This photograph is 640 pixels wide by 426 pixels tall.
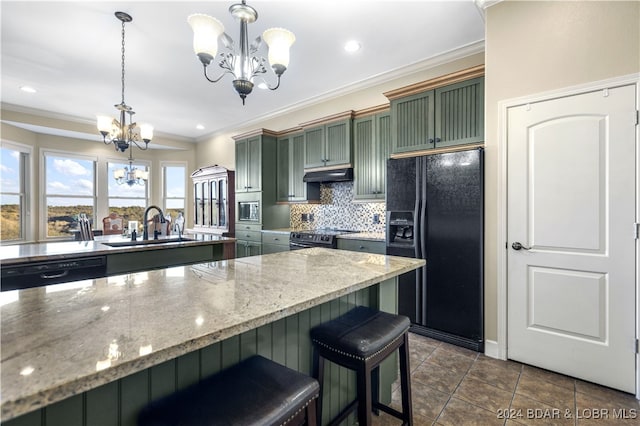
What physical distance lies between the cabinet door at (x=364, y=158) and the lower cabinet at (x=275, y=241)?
1.29 m

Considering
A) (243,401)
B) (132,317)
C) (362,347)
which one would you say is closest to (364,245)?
(362,347)

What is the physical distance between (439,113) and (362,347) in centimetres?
253

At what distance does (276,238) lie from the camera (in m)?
4.52

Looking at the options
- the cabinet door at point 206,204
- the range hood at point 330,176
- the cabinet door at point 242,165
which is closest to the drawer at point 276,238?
the range hood at point 330,176

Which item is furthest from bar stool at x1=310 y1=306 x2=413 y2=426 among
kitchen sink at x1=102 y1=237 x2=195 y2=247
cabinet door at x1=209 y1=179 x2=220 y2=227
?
cabinet door at x1=209 y1=179 x2=220 y2=227

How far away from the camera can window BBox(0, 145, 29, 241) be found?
5066 mm

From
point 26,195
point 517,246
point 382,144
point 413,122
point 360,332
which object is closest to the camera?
point 360,332

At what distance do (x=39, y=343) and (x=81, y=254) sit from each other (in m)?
2.07

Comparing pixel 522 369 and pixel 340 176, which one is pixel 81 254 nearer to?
pixel 340 176

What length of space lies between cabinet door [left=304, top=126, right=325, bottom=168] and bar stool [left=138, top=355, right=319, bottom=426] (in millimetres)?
3438

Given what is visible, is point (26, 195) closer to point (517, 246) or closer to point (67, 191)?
point (67, 191)

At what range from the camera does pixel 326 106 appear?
15.2ft

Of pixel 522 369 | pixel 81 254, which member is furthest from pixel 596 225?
pixel 81 254

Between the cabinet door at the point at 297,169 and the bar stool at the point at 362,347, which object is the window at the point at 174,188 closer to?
the cabinet door at the point at 297,169
